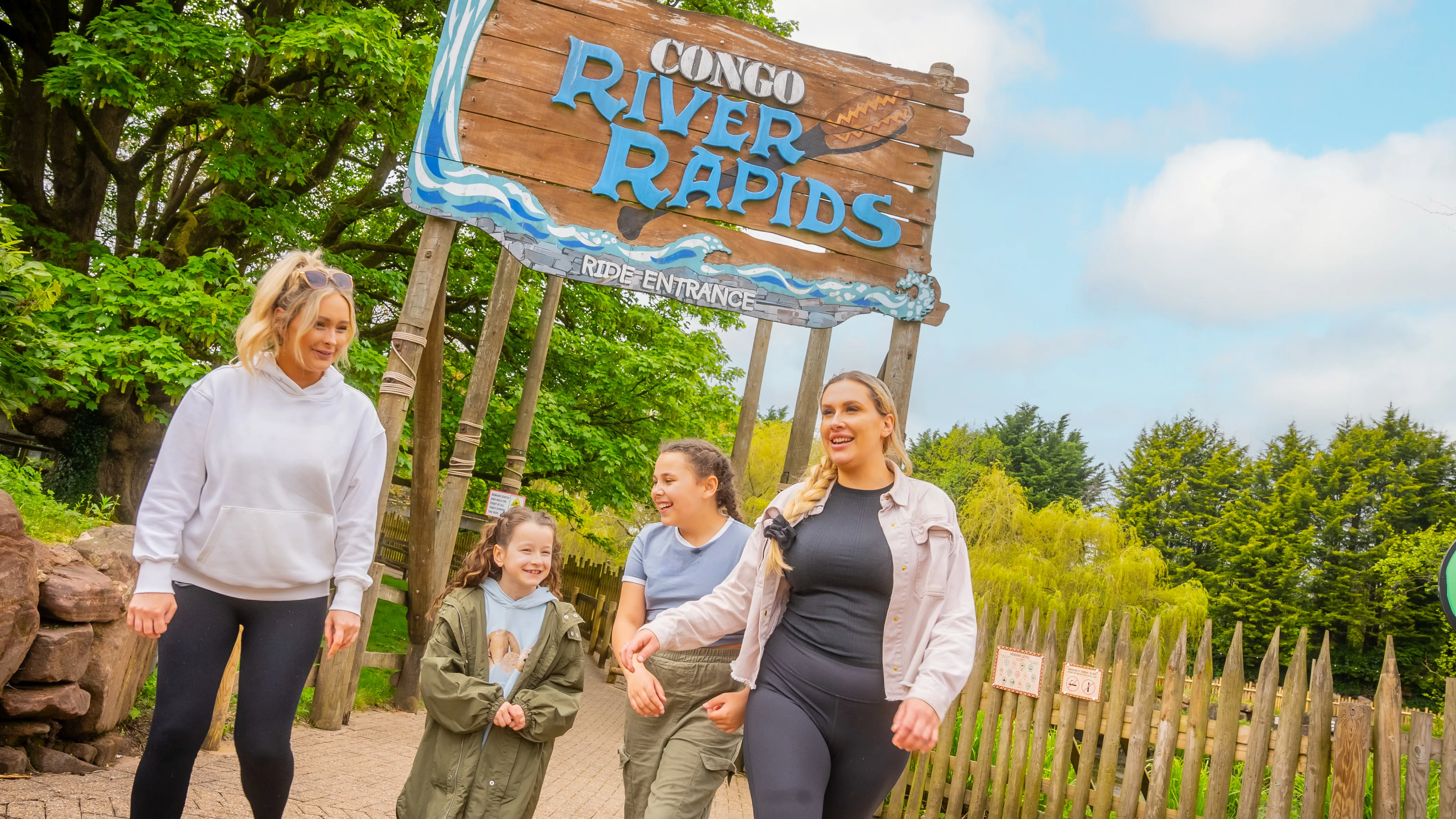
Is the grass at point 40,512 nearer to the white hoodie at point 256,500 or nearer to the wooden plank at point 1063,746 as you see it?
the white hoodie at point 256,500

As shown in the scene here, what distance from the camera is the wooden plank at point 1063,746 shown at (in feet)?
21.3

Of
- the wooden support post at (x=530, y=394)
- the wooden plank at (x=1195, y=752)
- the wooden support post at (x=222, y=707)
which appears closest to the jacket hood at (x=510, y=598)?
the wooden support post at (x=222, y=707)

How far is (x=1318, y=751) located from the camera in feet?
18.0

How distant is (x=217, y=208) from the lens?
10602 mm

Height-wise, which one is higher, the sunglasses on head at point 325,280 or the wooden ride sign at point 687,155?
the wooden ride sign at point 687,155

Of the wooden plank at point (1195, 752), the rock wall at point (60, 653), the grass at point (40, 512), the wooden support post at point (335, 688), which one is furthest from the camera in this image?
the wooden support post at point (335, 688)

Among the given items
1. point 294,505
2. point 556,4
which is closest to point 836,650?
point 294,505

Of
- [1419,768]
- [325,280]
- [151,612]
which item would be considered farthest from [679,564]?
[1419,768]

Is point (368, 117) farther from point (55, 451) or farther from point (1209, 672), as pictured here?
point (1209, 672)

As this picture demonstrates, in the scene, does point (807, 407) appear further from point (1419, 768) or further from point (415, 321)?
point (1419, 768)

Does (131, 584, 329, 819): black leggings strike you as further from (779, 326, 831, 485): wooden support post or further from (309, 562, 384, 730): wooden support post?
(779, 326, 831, 485): wooden support post

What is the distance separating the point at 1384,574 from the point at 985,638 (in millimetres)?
35041

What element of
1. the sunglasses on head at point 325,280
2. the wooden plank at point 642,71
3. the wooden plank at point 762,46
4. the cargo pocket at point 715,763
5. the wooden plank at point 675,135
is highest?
the wooden plank at point 762,46

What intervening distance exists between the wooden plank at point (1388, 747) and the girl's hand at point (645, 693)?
4.47m
